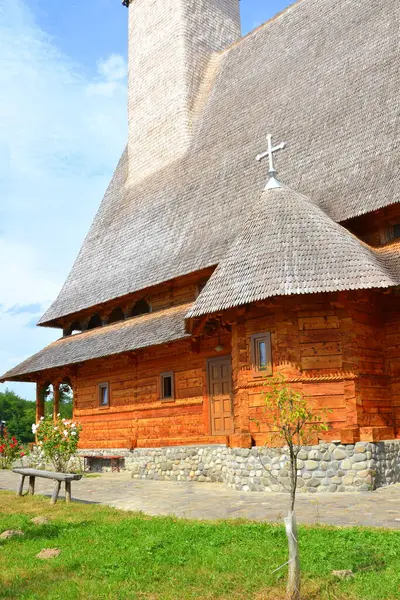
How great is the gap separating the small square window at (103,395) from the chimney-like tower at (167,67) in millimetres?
7416

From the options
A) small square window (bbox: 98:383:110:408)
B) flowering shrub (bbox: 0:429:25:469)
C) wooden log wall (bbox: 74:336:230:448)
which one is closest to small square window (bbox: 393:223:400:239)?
wooden log wall (bbox: 74:336:230:448)

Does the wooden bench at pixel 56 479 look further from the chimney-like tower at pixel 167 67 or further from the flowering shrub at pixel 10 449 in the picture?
the chimney-like tower at pixel 167 67

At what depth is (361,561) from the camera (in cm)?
515

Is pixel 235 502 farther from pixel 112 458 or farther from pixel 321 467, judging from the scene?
pixel 112 458

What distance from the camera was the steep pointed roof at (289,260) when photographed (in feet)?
34.2

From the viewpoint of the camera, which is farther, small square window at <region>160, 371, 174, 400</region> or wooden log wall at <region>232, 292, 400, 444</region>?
small square window at <region>160, 371, 174, 400</region>

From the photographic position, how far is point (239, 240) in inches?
477

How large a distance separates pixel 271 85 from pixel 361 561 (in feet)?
48.6

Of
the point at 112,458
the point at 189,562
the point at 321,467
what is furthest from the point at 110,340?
the point at 189,562

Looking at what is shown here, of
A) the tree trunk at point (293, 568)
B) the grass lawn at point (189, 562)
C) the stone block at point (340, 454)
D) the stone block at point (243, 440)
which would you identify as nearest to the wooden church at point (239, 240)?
the stone block at point (243, 440)

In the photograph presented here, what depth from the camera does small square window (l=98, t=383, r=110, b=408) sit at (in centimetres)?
1797

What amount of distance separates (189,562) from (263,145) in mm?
12242

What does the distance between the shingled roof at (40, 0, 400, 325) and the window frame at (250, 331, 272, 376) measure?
6.06 feet

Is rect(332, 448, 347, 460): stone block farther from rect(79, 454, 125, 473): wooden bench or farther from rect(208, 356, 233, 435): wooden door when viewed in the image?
rect(79, 454, 125, 473): wooden bench
